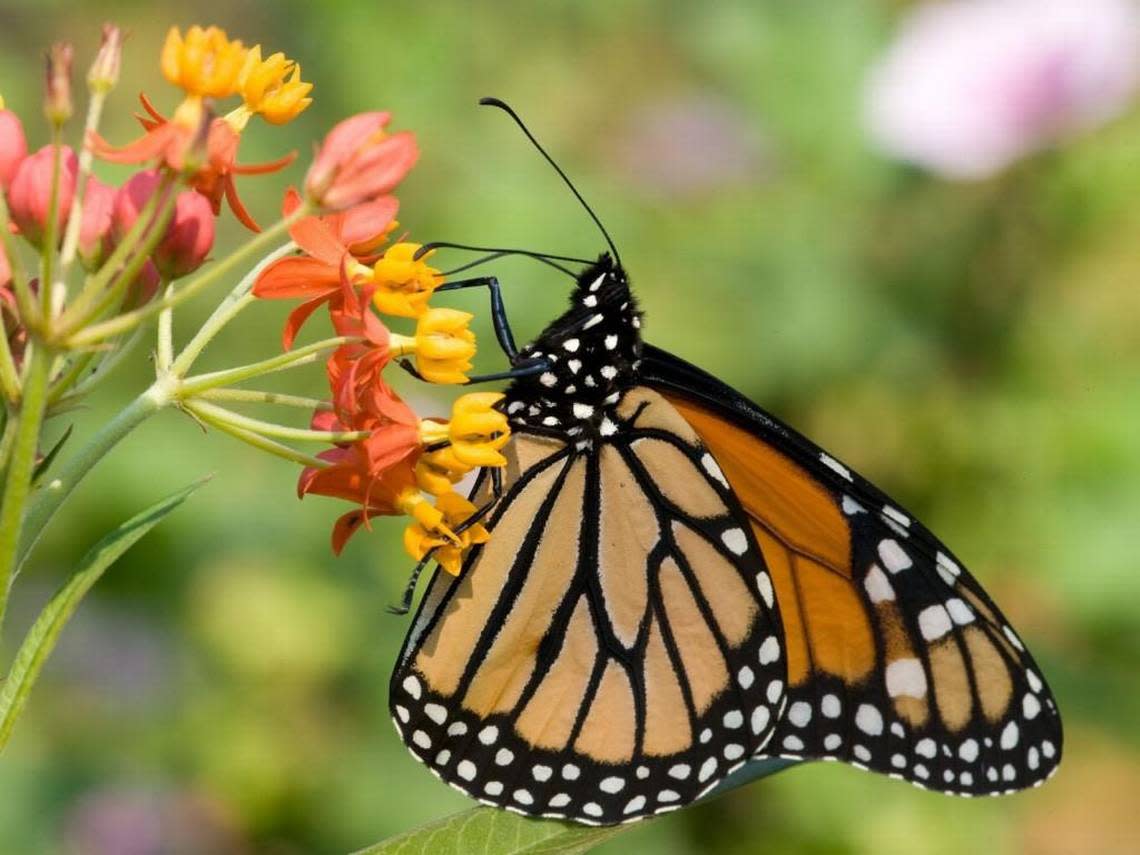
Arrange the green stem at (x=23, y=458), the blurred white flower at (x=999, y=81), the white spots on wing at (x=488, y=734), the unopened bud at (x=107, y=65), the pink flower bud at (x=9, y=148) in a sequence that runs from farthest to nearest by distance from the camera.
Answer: the blurred white flower at (x=999, y=81) < the white spots on wing at (x=488, y=734) < the pink flower bud at (x=9, y=148) < the unopened bud at (x=107, y=65) < the green stem at (x=23, y=458)

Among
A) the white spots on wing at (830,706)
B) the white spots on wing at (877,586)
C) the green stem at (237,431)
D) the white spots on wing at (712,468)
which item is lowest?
the green stem at (237,431)

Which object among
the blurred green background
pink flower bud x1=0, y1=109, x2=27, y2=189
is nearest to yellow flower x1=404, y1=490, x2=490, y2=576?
pink flower bud x1=0, y1=109, x2=27, y2=189

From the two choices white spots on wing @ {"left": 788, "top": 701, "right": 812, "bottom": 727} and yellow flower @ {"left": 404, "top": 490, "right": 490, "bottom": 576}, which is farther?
white spots on wing @ {"left": 788, "top": 701, "right": 812, "bottom": 727}

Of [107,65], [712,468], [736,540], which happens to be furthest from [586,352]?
[107,65]

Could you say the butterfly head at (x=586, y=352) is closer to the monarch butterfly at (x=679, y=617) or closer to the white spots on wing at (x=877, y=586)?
the monarch butterfly at (x=679, y=617)

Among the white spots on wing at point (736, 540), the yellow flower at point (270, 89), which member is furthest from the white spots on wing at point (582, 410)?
the yellow flower at point (270, 89)

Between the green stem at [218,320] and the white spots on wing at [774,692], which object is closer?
the green stem at [218,320]

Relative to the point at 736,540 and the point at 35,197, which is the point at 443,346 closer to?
the point at 35,197

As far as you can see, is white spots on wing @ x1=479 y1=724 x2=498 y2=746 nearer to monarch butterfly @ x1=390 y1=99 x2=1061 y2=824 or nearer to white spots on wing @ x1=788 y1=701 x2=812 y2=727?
monarch butterfly @ x1=390 y1=99 x2=1061 y2=824
